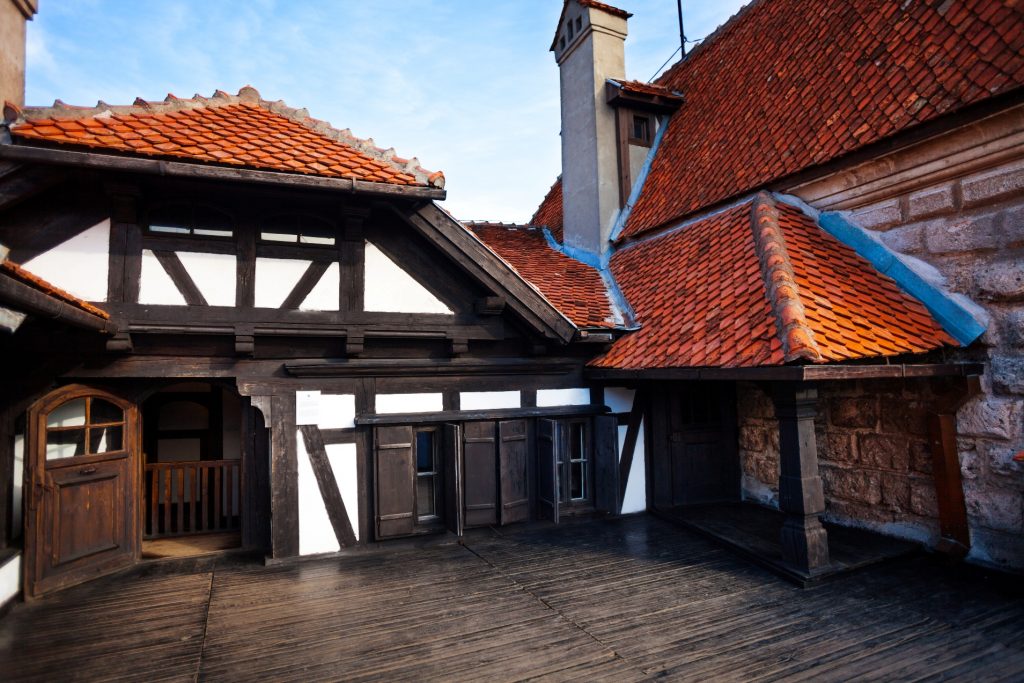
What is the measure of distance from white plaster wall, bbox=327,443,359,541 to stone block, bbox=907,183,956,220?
652cm

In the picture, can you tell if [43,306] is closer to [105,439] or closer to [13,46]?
[105,439]

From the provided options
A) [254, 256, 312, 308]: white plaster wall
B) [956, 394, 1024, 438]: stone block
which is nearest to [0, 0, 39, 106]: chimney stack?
[254, 256, 312, 308]: white plaster wall

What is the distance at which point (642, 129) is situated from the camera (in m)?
9.91

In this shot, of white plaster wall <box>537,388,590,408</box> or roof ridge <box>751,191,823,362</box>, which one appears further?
white plaster wall <box>537,388,590,408</box>

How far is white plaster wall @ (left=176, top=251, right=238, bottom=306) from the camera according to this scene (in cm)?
557

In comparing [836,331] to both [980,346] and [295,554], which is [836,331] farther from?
[295,554]

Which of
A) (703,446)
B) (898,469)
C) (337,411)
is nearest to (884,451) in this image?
(898,469)

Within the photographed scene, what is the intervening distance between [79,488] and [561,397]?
5.22 m

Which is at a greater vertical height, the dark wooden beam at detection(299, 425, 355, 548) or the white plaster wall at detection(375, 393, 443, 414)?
the white plaster wall at detection(375, 393, 443, 414)

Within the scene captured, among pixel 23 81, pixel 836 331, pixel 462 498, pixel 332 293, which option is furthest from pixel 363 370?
pixel 23 81

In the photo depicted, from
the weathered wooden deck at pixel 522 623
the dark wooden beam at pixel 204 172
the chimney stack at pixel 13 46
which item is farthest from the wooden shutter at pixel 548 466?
the chimney stack at pixel 13 46

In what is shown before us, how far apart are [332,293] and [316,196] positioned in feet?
3.43

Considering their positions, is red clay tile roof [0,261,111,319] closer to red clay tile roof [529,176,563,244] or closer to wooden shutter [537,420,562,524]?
wooden shutter [537,420,562,524]

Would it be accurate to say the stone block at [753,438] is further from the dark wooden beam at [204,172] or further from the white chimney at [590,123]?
the dark wooden beam at [204,172]
